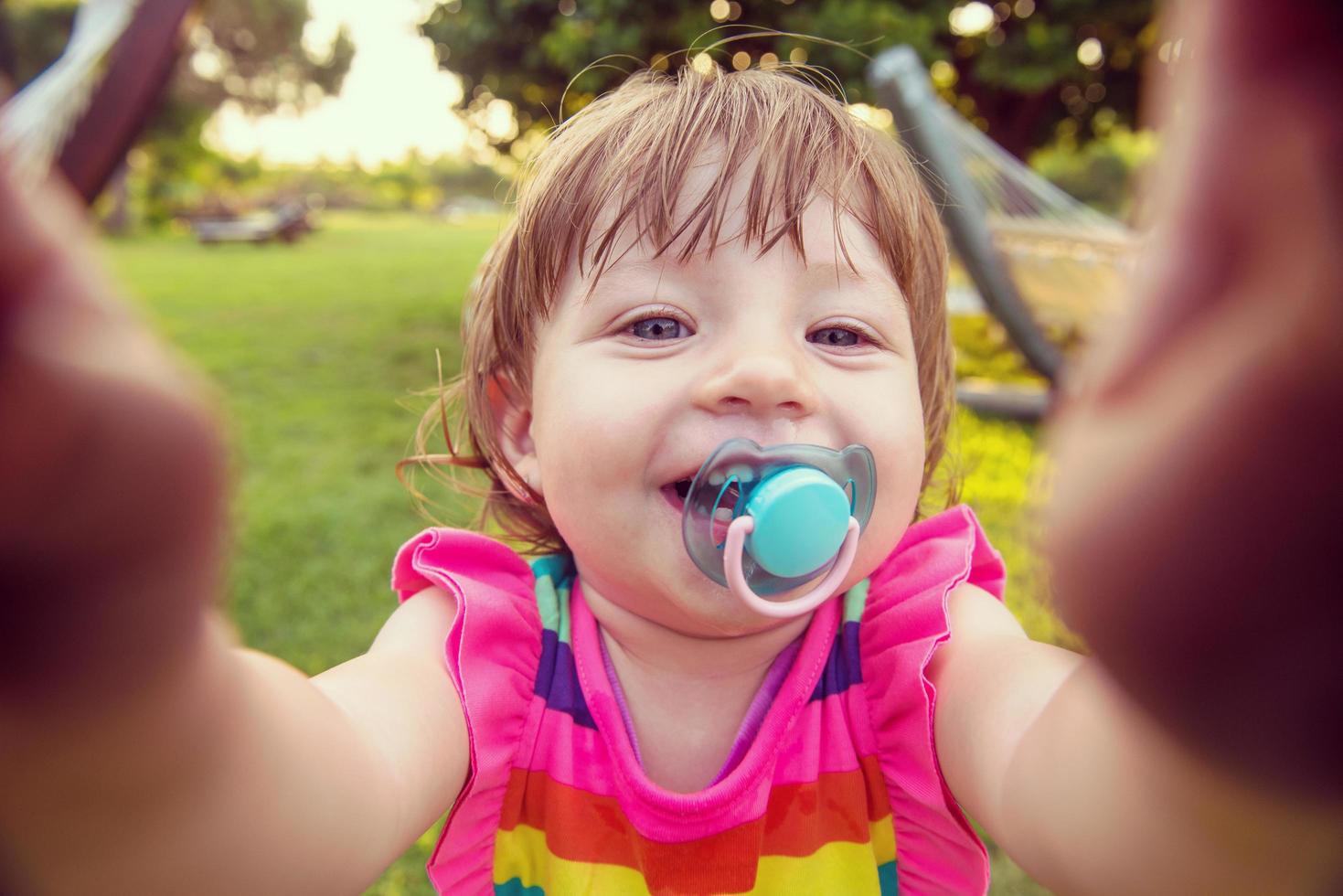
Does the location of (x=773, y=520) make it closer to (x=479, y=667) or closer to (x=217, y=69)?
(x=479, y=667)

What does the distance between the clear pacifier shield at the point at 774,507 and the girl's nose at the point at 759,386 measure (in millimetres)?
39

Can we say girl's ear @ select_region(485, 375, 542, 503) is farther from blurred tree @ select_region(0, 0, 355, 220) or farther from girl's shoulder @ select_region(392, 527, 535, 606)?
blurred tree @ select_region(0, 0, 355, 220)

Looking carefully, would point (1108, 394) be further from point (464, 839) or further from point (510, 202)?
point (510, 202)

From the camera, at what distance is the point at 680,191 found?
41.1 inches

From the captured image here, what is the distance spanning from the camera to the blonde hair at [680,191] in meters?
1.04

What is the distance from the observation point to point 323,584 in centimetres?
319

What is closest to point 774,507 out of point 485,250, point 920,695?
point 920,695

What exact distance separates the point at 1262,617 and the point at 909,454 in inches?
24.1

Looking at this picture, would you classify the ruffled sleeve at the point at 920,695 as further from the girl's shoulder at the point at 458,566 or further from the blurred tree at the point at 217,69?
the blurred tree at the point at 217,69

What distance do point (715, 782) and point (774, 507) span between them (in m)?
0.43

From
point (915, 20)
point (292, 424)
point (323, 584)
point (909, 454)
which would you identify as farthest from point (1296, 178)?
point (915, 20)

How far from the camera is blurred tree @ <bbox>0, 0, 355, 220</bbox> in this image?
2230 cm

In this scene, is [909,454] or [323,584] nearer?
[909,454]

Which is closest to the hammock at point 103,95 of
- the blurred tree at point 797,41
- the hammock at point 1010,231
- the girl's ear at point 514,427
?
the blurred tree at point 797,41
